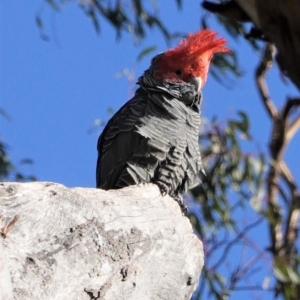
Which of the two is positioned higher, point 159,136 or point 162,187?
point 159,136

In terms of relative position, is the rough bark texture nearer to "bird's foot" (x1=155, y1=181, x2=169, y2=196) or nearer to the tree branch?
"bird's foot" (x1=155, y1=181, x2=169, y2=196)

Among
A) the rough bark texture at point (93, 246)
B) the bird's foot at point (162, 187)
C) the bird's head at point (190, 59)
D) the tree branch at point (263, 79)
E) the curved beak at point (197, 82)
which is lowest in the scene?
the rough bark texture at point (93, 246)

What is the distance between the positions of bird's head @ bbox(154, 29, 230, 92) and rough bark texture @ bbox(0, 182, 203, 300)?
→ 988 mm

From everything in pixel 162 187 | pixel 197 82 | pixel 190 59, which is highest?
pixel 190 59

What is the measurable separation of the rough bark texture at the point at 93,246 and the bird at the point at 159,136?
17.2 inches

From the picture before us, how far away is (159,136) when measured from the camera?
131 inches

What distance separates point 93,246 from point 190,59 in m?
1.50

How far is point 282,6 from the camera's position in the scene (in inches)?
161

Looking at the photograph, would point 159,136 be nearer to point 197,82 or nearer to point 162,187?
point 162,187

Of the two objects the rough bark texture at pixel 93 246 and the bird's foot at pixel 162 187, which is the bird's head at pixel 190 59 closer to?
the bird's foot at pixel 162 187

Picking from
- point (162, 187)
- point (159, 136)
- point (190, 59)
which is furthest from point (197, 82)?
point (162, 187)

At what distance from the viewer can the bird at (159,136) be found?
131 inches

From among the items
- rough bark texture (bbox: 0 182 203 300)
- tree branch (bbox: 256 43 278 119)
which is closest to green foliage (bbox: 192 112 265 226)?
tree branch (bbox: 256 43 278 119)

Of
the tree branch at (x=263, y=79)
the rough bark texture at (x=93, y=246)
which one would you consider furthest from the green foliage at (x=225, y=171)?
the rough bark texture at (x=93, y=246)
